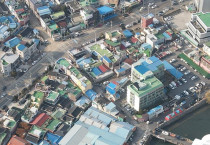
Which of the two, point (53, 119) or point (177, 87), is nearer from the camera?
point (53, 119)

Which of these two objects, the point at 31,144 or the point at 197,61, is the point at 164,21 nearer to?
the point at 197,61

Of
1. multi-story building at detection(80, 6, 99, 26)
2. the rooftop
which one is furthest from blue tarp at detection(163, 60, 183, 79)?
the rooftop

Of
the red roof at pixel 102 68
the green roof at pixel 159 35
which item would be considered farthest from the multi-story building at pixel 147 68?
the green roof at pixel 159 35

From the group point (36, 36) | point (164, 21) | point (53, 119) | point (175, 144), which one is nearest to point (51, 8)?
point (36, 36)

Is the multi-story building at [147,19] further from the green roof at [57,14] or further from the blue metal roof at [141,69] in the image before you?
the green roof at [57,14]

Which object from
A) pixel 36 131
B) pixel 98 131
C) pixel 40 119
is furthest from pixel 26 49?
pixel 98 131

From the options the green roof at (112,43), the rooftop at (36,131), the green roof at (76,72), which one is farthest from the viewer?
the green roof at (112,43)
